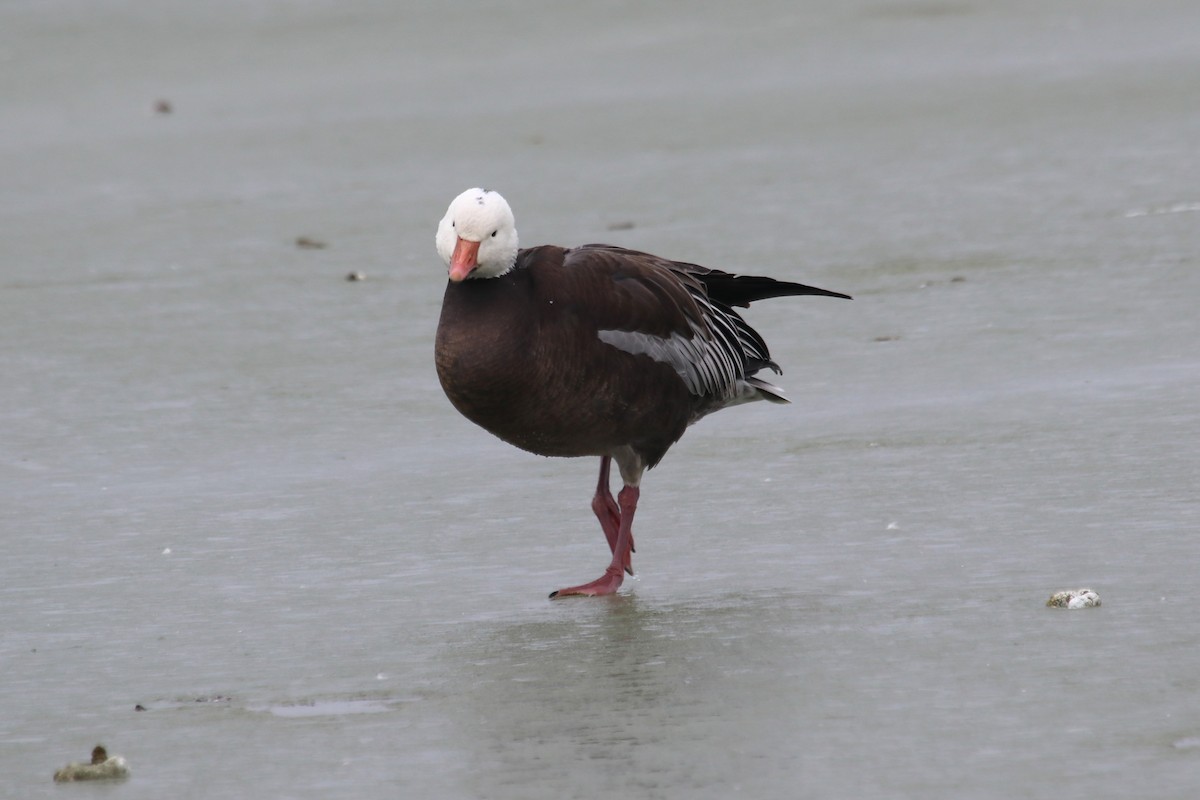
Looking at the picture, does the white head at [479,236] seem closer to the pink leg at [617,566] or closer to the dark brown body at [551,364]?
the dark brown body at [551,364]

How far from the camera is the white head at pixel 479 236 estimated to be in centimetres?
542

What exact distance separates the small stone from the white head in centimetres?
191

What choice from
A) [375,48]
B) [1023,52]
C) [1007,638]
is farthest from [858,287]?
[375,48]

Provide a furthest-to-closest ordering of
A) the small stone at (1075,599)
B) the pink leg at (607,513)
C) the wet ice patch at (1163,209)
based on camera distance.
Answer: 1. the wet ice patch at (1163,209)
2. the pink leg at (607,513)
3. the small stone at (1075,599)

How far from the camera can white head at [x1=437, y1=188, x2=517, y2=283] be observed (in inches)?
213

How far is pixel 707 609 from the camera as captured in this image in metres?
5.03

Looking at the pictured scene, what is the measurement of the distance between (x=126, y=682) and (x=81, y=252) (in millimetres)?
7020

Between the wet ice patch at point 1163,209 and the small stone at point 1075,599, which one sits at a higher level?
the wet ice patch at point 1163,209

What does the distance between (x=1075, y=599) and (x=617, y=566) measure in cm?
139

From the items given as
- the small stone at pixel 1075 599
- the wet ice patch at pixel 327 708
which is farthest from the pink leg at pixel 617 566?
the small stone at pixel 1075 599

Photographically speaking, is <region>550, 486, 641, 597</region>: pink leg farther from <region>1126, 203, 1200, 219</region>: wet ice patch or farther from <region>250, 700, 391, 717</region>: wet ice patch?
<region>1126, 203, 1200, 219</region>: wet ice patch

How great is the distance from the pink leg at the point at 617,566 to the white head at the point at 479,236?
0.83 metres

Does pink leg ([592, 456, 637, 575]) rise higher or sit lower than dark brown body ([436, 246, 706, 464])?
lower

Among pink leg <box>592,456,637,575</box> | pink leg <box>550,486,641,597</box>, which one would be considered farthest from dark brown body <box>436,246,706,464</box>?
pink leg <box>550,486,641,597</box>
